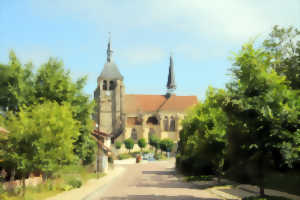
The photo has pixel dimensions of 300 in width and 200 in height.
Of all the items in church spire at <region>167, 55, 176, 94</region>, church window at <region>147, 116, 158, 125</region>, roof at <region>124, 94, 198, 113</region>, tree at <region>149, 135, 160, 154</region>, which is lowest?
tree at <region>149, 135, 160, 154</region>

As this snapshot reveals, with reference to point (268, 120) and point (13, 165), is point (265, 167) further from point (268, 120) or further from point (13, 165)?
point (13, 165)

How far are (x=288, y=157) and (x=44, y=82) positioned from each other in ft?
66.3

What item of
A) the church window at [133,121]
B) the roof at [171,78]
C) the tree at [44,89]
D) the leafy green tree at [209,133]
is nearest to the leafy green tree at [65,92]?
the tree at [44,89]

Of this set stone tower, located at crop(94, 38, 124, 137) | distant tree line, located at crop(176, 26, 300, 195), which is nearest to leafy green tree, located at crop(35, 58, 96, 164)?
distant tree line, located at crop(176, 26, 300, 195)

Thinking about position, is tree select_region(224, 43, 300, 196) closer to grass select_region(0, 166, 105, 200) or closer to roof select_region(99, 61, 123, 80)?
grass select_region(0, 166, 105, 200)

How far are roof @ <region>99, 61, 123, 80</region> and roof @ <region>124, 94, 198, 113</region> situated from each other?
10.2 m

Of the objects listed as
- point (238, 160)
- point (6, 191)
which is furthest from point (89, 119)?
point (238, 160)

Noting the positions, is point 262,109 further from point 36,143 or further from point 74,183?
point 74,183

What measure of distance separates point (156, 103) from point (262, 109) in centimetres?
9530

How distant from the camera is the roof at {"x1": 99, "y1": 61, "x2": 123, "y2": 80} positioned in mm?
99625

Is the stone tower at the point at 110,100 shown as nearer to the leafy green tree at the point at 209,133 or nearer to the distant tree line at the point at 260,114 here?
the leafy green tree at the point at 209,133

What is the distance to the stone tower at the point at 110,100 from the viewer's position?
322 feet

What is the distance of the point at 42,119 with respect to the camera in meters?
17.2

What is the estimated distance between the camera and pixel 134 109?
10662 centimetres
